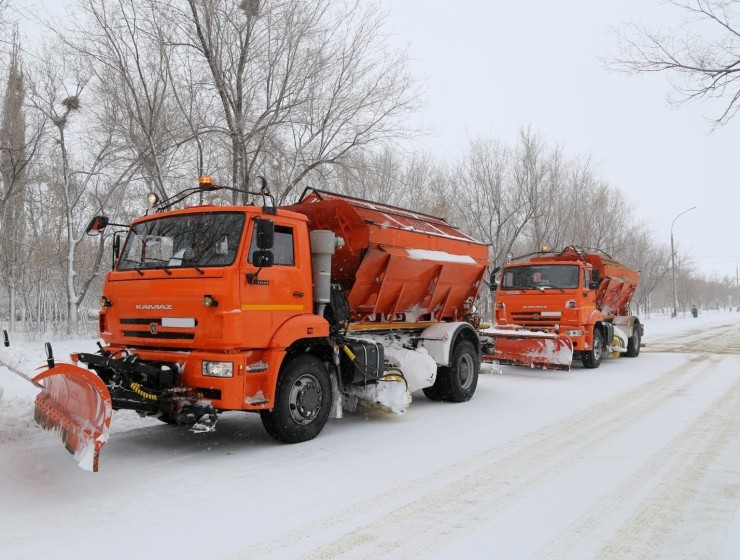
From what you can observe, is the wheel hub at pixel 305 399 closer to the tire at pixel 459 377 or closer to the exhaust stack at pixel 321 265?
the exhaust stack at pixel 321 265

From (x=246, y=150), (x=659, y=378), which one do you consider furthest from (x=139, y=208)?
(x=659, y=378)

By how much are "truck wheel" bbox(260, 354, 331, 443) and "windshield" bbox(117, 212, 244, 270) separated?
142 cm

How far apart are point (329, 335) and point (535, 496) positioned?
3185 mm

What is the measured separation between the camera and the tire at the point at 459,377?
9.28 meters

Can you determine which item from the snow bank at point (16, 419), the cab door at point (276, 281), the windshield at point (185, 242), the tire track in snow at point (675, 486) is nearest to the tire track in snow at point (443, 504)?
the tire track in snow at point (675, 486)

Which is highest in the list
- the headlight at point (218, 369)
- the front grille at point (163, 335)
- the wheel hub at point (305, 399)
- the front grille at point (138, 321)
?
the front grille at point (138, 321)

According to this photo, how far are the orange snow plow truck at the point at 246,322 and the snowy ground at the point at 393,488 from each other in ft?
1.53

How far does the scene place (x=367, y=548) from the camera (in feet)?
11.9

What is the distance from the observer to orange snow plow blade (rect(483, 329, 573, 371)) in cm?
1226

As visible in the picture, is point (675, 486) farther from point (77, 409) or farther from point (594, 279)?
point (594, 279)

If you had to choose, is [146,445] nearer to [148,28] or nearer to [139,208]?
[148,28]

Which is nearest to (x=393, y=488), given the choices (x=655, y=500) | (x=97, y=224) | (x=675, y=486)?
(x=655, y=500)

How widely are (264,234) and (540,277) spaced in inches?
391

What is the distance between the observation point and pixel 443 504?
14.5 ft
